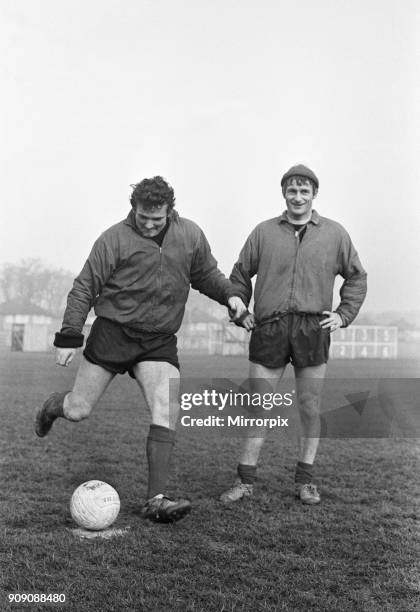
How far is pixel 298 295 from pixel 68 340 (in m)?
1.52

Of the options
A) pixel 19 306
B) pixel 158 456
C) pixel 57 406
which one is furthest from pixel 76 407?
pixel 19 306

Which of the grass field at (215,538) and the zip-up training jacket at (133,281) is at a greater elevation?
the zip-up training jacket at (133,281)

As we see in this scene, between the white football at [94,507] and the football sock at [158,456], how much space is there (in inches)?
10.9

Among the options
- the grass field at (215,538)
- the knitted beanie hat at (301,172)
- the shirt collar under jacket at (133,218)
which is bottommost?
the grass field at (215,538)

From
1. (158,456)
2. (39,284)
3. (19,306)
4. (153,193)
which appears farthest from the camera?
(19,306)

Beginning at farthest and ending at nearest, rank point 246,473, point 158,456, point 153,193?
1. point 246,473
2. point 158,456
3. point 153,193

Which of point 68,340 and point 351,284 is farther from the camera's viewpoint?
point 351,284

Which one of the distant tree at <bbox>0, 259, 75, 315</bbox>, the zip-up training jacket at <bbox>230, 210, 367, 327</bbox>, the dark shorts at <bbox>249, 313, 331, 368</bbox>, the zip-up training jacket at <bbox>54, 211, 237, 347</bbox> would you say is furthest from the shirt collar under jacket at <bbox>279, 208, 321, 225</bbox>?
the distant tree at <bbox>0, 259, 75, 315</bbox>

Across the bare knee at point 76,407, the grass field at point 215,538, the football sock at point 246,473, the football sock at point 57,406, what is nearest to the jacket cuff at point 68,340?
the bare knee at point 76,407

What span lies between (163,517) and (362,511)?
1398 mm

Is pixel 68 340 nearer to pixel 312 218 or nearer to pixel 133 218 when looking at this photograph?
pixel 133 218

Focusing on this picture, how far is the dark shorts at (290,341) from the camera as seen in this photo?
4605 mm

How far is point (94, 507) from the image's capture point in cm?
375

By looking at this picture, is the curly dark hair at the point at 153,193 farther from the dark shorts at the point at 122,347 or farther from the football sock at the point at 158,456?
the football sock at the point at 158,456
